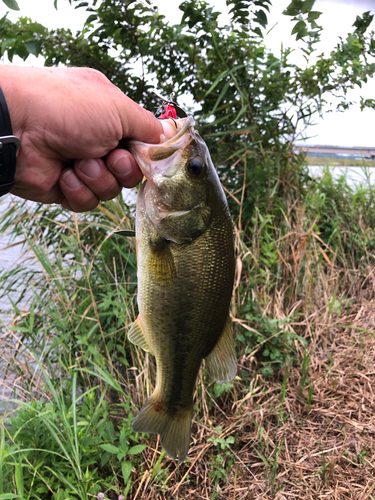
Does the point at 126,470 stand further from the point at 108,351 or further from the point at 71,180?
the point at 71,180

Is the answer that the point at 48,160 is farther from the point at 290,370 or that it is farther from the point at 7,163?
the point at 290,370

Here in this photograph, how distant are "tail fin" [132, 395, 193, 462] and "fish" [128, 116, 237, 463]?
0.21 feet

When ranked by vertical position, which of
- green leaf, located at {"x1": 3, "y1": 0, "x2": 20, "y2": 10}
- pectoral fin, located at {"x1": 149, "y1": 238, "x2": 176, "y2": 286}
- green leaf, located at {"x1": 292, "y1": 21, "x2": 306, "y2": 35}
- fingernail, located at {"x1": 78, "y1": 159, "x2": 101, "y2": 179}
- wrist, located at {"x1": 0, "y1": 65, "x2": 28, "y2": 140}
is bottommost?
pectoral fin, located at {"x1": 149, "y1": 238, "x2": 176, "y2": 286}

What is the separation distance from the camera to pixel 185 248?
4.72 feet

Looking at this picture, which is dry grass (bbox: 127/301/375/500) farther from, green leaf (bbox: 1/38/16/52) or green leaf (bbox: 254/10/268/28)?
green leaf (bbox: 1/38/16/52)

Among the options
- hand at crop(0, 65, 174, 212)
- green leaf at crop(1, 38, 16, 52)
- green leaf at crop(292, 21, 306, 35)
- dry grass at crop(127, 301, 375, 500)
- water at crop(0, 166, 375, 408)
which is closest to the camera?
hand at crop(0, 65, 174, 212)

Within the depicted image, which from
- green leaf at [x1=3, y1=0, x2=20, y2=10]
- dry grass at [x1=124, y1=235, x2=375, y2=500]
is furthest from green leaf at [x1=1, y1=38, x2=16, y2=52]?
dry grass at [x1=124, y1=235, x2=375, y2=500]

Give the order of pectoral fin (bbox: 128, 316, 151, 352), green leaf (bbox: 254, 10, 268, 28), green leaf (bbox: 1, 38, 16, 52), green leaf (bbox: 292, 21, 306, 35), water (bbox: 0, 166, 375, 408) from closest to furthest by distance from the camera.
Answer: pectoral fin (bbox: 128, 316, 151, 352), green leaf (bbox: 292, 21, 306, 35), green leaf (bbox: 254, 10, 268, 28), green leaf (bbox: 1, 38, 16, 52), water (bbox: 0, 166, 375, 408)

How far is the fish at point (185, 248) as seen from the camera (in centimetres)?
141

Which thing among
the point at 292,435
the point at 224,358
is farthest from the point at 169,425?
the point at 292,435

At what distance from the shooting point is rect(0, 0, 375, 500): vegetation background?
234 centimetres

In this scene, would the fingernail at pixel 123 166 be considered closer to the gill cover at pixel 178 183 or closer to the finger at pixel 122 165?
the finger at pixel 122 165

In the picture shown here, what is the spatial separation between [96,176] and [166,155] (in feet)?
1.10

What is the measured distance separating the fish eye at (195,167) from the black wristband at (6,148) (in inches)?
23.7
